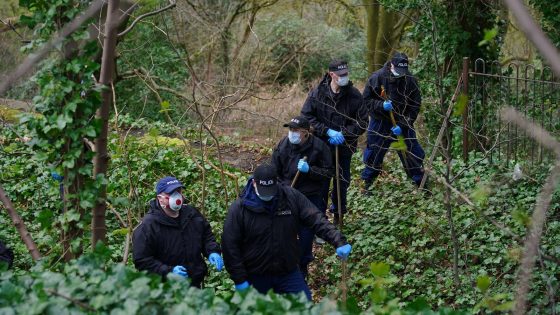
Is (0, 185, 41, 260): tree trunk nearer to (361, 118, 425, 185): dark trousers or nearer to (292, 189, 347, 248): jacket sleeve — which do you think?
(292, 189, 347, 248): jacket sleeve

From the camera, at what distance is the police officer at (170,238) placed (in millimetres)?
6363

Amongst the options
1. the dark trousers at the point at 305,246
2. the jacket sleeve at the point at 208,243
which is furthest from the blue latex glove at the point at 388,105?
the jacket sleeve at the point at 208,243

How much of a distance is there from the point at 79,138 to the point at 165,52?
1424 cm

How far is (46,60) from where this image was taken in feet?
17.5

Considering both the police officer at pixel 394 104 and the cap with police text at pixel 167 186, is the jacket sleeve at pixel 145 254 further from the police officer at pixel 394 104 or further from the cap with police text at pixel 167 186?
the police officer at pixel 394 104

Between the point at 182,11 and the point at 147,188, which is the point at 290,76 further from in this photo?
the point at 147,188

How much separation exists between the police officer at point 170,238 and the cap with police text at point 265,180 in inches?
24.1

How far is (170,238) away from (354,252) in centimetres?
307

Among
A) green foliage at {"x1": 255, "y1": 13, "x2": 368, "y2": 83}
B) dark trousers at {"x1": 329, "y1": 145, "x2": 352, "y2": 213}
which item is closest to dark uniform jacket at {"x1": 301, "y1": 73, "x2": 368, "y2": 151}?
dark trousers at {"x1": 329, "y1": 145, "x2": 352, "y2": 213}

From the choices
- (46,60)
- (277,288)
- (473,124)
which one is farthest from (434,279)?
(46,60)

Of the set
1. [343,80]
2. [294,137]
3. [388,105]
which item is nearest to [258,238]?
[294,137]

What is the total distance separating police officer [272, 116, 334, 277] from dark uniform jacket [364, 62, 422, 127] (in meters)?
1.57

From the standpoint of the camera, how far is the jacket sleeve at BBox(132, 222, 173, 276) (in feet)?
20.6

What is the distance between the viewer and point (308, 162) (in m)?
8.30
